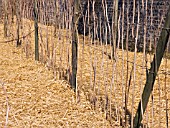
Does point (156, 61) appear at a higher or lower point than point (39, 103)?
higher

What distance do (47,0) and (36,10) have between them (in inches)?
11.1

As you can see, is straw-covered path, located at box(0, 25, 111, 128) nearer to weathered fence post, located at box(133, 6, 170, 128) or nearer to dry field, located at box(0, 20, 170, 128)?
dry field, located at box(0, 20, 170, 128)

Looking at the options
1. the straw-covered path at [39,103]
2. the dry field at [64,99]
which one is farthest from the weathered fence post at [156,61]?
the straw-covered path at [39,103]

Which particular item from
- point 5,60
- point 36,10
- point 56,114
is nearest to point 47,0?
point 36,10

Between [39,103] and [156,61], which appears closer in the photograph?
[156,61]

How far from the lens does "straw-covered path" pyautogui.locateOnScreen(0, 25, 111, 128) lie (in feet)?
9.14

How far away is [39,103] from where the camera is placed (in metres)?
3.24

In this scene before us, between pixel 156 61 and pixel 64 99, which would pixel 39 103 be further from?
pixel 156 61

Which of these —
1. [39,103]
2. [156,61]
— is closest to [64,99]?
[39,103]

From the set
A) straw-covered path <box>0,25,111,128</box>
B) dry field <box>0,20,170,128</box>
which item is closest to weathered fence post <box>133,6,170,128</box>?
dry field <box>0,20,170,128</box>

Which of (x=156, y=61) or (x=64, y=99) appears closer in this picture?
(x=156, y=61)

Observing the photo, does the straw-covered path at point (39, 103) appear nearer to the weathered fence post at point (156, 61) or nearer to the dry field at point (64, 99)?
the dry field at point (64, 99)

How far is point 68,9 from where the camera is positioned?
12.2 ft

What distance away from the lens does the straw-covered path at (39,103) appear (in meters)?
2.79
